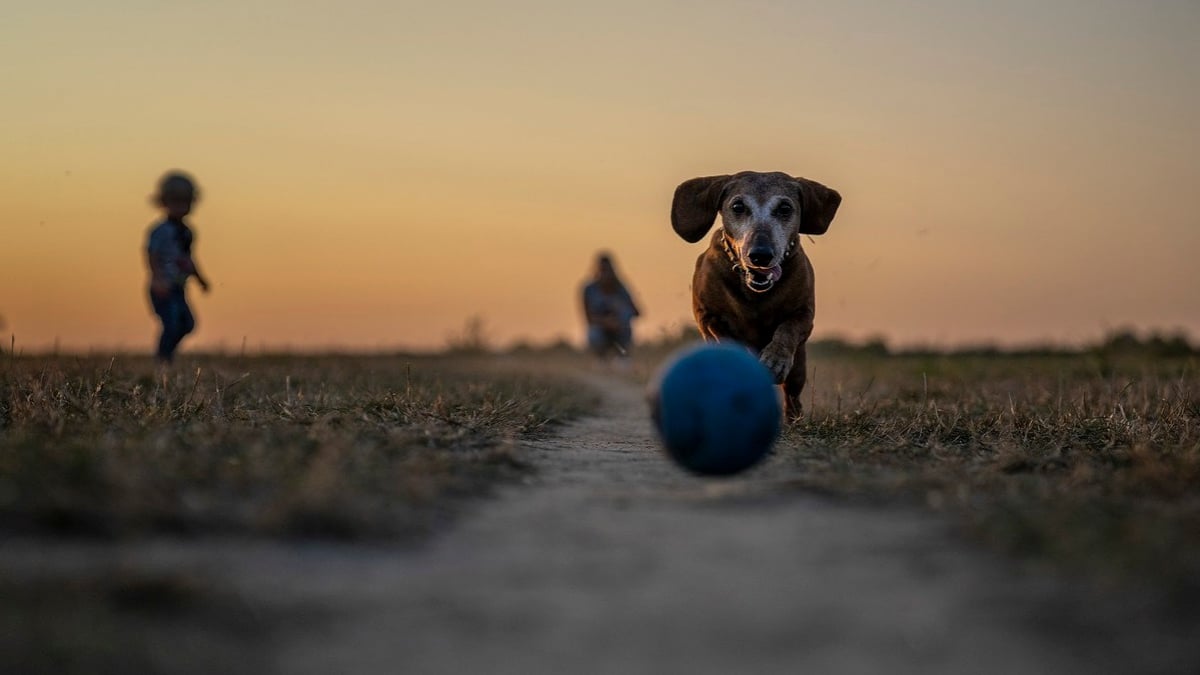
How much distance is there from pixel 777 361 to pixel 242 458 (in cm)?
340

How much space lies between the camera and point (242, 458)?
4.29 m

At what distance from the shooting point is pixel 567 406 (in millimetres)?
9062

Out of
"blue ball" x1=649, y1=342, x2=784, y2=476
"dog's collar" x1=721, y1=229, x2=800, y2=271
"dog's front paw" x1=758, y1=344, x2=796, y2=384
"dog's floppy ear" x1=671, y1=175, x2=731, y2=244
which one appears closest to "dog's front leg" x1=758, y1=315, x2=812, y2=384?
"dog's front paw" x1=758, y1=344, x2=796, y2=384

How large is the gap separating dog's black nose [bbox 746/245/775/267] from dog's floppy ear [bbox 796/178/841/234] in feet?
3.37

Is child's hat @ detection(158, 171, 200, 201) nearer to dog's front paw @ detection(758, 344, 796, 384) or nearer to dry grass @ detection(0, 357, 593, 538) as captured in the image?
dry grass @ detection(0, 357, 593, 538)

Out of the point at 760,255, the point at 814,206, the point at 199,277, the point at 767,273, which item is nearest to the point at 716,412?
the point at 760,255

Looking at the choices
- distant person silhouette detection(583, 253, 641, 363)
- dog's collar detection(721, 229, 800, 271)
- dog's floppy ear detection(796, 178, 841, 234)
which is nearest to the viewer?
dog's collar detection(721, 229, 800, 271)

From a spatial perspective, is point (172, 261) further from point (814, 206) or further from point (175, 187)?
point (814, 206)

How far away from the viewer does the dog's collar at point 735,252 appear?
723 centimetres

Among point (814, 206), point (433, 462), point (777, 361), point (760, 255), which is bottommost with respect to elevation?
point (433, 462)

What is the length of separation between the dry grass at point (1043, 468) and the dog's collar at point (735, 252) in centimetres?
104

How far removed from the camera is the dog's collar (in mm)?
7227

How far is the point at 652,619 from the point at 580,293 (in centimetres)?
2024

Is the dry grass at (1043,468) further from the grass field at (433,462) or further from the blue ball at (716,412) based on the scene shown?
the blue ball at (716,412)
